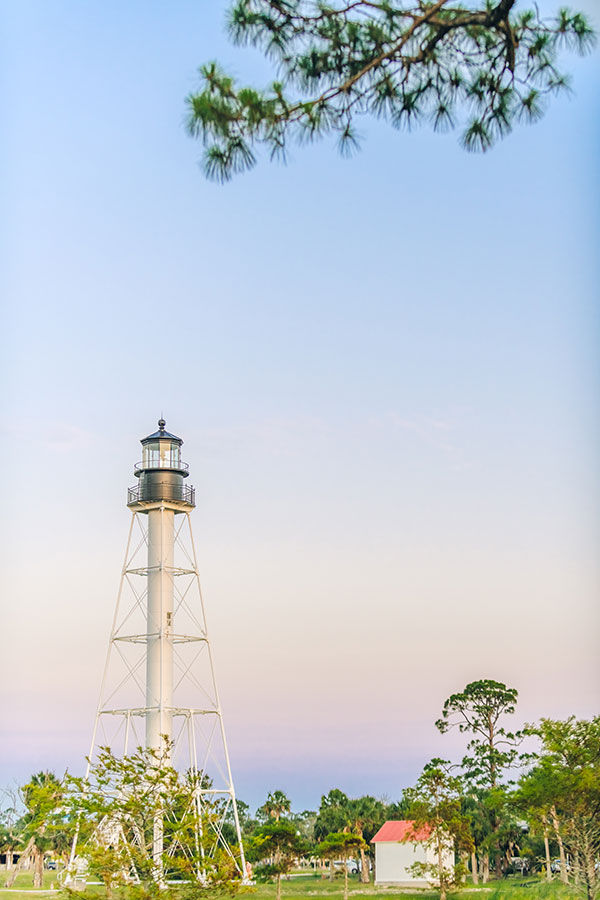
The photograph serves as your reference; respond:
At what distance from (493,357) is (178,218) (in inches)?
205

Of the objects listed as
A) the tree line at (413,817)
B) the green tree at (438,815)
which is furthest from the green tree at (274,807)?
the green tree at (438,815)

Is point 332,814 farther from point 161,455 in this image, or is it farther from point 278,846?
point 161,455

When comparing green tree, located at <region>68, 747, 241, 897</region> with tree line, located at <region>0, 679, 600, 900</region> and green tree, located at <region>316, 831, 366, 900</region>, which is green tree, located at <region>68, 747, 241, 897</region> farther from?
green tree, located at <region>316, 831, 366, 900</region>

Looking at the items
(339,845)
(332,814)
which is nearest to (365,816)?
(332,814)

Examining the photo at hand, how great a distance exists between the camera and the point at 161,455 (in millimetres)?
29250

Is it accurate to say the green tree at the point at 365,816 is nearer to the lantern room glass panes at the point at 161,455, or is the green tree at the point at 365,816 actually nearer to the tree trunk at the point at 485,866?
the tree trunk at the point at 485,866

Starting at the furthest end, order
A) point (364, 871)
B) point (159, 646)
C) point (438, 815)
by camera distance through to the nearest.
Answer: point (364, 871) → point (438, 815) → point (159, 646)

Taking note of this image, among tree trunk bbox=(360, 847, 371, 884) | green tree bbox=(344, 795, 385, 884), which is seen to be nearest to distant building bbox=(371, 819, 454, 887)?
tree trunk bbox=(360, 847, 371, 884)

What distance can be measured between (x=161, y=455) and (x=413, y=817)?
37.2ft

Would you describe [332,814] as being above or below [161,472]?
below

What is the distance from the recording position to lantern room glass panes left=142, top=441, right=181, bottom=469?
95.6 ft

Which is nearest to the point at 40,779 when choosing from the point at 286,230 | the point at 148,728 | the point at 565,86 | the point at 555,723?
the point at 148,728

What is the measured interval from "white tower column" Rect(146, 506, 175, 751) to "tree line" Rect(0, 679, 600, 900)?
121 centimetres

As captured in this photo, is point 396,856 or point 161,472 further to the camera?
point 396,856
